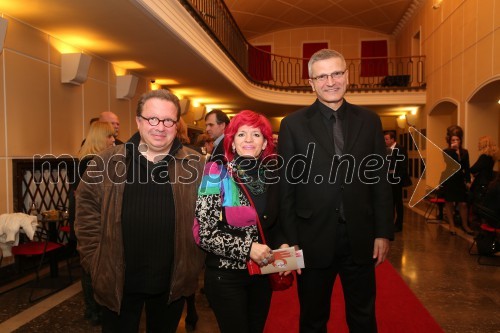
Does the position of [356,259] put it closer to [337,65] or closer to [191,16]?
[337,65]

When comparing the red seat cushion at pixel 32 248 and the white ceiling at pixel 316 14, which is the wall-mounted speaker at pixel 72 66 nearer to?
the red seat cushion at pixel 32 248

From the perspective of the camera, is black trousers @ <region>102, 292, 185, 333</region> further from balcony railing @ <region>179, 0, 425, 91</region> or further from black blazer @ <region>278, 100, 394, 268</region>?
balcony railing @ <region>179, 0, 425, 91</region>

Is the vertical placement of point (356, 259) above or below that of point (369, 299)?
above

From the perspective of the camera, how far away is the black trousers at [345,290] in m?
1.91

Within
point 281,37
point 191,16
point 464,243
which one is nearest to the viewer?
point 191,16

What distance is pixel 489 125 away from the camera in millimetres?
7613

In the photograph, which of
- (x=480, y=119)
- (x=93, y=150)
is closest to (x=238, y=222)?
(x=93, y=150)

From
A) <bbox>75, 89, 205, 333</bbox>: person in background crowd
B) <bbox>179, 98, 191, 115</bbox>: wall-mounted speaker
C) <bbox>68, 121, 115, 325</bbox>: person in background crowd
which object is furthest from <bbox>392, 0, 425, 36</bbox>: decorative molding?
<bbox>75, 89, 205, 333</bbox>: person in background crowd

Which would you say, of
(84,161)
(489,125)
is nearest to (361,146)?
(84,161)

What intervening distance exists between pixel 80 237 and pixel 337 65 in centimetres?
132

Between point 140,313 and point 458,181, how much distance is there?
17.7ft

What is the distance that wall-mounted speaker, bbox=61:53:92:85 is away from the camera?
5.19 meters

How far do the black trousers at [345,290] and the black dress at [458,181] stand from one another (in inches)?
183

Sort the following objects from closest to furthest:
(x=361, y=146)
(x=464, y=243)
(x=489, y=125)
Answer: (x=361, y=146) < (x=464, y=243) < (x=489, y=125)
